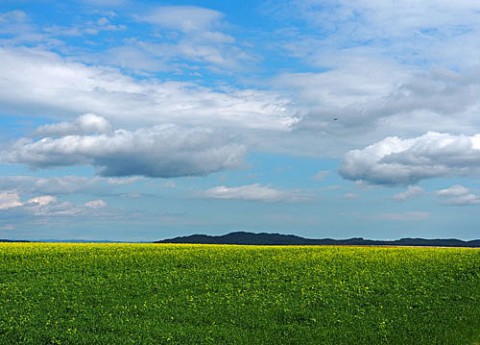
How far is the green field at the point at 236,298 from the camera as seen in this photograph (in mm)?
25453

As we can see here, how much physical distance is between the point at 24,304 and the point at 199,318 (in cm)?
967

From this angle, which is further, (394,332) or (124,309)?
(124,309)

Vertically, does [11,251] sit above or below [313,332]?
above

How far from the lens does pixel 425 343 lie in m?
24.4

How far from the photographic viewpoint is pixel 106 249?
176 ft

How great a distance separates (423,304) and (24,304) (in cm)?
A: 2149

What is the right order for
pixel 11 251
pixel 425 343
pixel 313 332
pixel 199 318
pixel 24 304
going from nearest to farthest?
1. pixel 425 343
2. pixel 313 332
3. pixel 199 318
4. pixel 24 304
5. pixel 11 251

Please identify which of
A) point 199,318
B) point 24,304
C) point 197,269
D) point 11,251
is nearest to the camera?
point 199,318

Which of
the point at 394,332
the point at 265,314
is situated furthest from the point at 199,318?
the point at 394,332

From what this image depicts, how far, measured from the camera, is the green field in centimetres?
2545

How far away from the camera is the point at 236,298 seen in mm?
31594

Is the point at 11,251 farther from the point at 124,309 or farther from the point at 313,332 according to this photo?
the point at 313,332

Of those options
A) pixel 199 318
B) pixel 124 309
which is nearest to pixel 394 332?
pixel 199 318

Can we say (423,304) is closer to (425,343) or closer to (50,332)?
(425,343)
